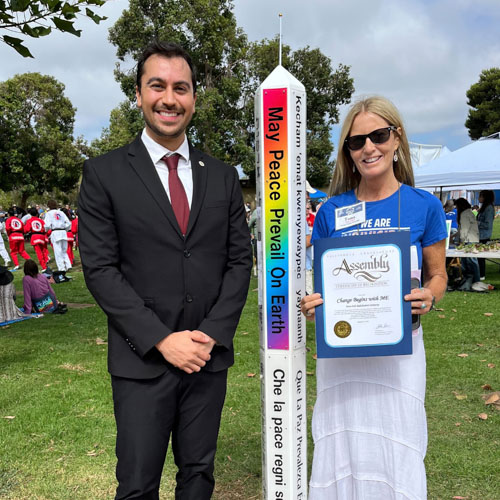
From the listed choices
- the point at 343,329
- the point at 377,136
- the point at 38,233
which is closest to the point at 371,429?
the point at 343,329

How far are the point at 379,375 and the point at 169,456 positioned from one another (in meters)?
2.42

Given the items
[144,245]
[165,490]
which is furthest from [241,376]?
[144,245]

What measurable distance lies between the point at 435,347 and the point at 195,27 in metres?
19.3

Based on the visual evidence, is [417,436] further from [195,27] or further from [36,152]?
[36,152]

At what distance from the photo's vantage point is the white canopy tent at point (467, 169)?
10.2m

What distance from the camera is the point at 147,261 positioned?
6.89 ft

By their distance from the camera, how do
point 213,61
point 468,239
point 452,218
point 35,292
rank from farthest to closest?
point 213,61
point 452,218
point 468,239
point 35,292

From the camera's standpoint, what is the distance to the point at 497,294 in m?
10.2

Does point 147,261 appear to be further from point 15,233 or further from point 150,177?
point 15,233

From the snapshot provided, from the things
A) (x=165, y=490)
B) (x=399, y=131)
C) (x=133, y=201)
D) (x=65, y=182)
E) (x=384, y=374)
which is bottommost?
(x=165, y=490)

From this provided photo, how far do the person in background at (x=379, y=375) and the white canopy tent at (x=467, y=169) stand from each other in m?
8.81

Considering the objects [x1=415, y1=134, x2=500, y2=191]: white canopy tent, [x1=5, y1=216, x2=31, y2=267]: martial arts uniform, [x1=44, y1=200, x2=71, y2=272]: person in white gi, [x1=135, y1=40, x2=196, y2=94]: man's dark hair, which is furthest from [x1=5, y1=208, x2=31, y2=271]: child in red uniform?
[x1=135, y1=40, x2=196, y2=94]: man's dark hair

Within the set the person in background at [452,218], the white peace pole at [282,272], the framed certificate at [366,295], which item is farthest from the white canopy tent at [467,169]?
the framed certificate at [366,295]

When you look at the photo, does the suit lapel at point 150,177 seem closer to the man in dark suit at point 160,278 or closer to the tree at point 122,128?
the man in dark suit at point 160,278
